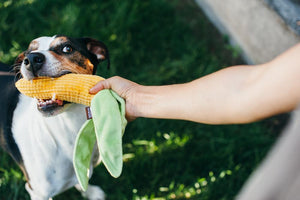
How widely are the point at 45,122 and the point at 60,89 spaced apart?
30cm

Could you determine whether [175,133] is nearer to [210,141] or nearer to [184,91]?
[210,141]

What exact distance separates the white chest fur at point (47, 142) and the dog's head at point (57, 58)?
144 mm

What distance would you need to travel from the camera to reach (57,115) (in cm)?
194

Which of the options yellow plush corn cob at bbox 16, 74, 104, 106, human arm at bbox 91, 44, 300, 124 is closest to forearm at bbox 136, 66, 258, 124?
human arm at bbox 91, 44, 300, 124

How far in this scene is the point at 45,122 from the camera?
1968 mm

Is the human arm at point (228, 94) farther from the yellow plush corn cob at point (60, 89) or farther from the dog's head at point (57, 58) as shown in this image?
the dog's head at point (57, 58)

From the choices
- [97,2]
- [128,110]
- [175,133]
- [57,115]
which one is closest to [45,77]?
[57,115]

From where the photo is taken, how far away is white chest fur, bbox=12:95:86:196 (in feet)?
6.47

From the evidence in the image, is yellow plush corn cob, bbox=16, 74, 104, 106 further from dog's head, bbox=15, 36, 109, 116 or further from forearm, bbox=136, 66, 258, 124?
forearm, bbox=136, 66, 258, 124

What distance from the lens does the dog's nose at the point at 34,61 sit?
5.89 feet

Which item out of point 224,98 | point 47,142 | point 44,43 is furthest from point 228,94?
point 44,43

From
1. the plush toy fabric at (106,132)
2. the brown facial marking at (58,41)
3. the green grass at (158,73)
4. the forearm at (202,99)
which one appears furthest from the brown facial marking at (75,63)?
the green grass at (158,73)

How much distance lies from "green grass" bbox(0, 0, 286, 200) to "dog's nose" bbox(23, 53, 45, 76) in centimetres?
128

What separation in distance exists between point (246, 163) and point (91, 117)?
5.80 feet
